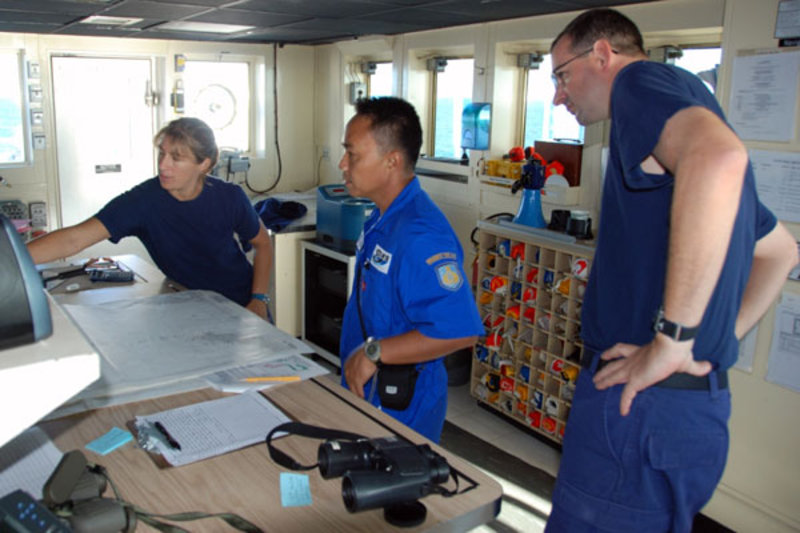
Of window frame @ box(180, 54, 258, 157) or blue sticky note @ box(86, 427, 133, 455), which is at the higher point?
window frame @ box(180, 54, 258, 157)

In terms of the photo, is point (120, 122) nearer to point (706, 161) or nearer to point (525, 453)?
point (525, 453)

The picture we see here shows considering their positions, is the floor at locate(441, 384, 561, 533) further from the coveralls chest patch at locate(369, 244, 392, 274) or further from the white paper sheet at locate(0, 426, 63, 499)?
the white paper sheet at locate(0, 426, 63, 499)

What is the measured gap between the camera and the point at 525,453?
3.39m

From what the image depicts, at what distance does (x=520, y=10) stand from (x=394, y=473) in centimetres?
300

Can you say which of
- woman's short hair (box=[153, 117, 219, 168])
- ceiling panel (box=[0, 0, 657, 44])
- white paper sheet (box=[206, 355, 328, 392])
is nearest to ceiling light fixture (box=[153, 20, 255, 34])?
ceiling panel (box=[0, 0, 657, 44])

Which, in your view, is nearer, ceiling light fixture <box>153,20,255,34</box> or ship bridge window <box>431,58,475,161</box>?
ceiling light fixture <box>153,20,255,34</box>

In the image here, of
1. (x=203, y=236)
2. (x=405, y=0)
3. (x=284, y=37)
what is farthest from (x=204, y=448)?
(x=284, y=37)

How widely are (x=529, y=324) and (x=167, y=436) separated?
96.9 inches

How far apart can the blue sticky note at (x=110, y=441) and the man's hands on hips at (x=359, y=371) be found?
1.98 ft

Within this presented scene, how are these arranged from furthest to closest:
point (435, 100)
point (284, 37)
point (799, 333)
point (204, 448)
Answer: point (284, 37) → point (435, 100) → point (799, 333) → point (204, 448)

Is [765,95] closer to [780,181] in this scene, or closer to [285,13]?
[780,181]

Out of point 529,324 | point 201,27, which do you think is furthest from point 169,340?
point 201,27

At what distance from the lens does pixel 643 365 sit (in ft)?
4.39

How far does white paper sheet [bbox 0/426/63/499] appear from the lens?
3.90 feet
